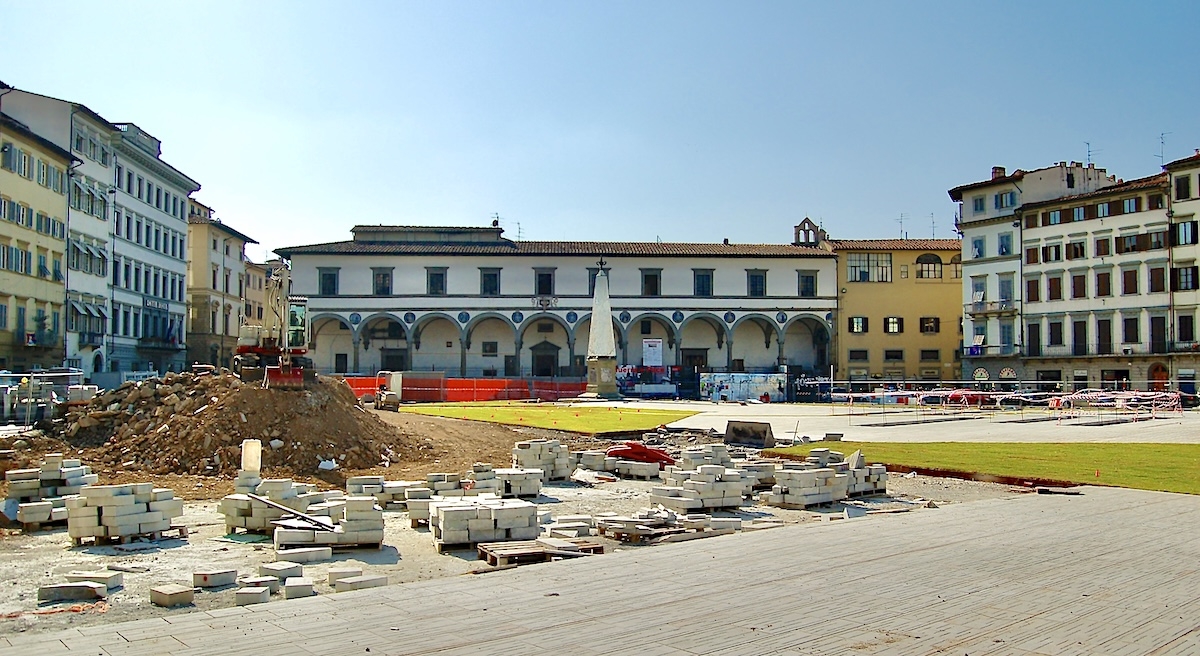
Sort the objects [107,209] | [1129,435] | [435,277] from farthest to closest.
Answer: [435,277]
[107,209]
[1129,435]

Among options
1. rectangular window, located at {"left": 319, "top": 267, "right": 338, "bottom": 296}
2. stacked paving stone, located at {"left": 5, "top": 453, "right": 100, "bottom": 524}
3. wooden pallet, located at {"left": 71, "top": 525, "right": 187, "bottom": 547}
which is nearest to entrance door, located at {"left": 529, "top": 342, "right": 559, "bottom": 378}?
rectangular window, located at {"left": 319, "top": 267, "right": 338, "bottom": 296}

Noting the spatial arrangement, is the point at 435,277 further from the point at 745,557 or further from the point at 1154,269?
the point at 745,557

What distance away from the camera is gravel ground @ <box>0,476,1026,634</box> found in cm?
800

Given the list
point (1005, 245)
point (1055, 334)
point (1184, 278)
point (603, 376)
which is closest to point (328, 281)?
point (603, 376)

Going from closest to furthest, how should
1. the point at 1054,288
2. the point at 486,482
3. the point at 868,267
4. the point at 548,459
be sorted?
1. the point at 486,482
2. the point at 548,459
3. the point at 1054,288
4. the point at 868,267

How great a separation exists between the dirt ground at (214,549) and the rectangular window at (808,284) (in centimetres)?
4857

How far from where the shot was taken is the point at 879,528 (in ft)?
38.9

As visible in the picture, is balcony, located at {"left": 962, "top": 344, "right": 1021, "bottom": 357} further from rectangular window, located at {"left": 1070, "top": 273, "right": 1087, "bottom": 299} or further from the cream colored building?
the cream colored building

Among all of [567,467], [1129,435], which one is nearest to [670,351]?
[1129,435]

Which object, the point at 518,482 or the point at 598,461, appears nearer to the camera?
the point at 518,482

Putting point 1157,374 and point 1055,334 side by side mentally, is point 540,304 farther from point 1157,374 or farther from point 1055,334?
point 1157,374

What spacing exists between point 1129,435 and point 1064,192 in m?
35.9

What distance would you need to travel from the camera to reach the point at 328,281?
2569 inches

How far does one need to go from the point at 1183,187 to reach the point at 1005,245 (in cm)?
1139
